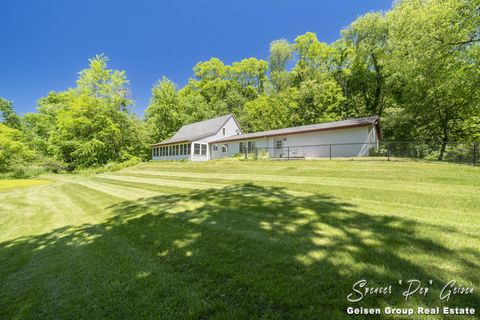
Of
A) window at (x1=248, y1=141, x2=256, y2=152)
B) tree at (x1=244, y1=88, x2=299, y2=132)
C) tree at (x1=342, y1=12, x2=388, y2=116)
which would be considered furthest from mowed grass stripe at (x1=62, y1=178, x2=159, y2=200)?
tree at (x1=342, y1=12, x2=388, y2=116)

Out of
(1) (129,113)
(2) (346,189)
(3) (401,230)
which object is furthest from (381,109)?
(1) (129,113)

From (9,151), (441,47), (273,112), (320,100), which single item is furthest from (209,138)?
(9,151)

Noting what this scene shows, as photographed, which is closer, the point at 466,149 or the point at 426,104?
the point at 466,149

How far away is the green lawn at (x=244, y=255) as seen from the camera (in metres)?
2.45

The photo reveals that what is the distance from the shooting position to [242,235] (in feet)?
13.8

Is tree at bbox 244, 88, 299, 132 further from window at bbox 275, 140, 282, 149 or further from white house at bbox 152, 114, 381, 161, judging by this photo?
window at bbox 275, 140, 282, 149

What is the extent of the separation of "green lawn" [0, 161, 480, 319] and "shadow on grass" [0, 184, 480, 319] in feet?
0.05

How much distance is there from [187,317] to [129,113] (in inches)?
1487

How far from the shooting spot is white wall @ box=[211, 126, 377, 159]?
1716cm

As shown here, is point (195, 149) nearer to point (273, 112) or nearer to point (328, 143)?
point (273, 112)

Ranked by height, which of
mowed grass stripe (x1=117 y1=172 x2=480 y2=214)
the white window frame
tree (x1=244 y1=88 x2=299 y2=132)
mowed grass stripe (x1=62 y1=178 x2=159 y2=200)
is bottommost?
mowed grass stripe (x1=62 y1=178 x2=159 y2=200)

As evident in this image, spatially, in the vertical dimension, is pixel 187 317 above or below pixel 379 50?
below

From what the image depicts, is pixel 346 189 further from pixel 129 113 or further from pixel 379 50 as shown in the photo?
pixel 129 113

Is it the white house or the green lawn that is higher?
the white house
